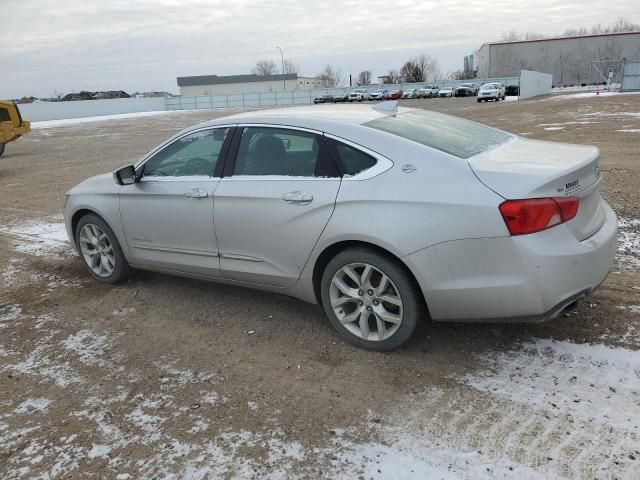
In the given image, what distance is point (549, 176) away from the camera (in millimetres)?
3057

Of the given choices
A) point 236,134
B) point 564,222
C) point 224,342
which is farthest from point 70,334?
point 564,222

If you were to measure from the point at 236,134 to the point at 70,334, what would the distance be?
210 cm

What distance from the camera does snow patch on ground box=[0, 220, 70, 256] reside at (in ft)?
21.7

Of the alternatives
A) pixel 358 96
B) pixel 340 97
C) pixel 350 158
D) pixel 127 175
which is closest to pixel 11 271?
pixel 127 175

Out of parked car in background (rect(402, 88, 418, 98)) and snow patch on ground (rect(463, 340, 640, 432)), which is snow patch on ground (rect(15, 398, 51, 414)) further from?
parked car in background (rect(402, 88, 418, 98))

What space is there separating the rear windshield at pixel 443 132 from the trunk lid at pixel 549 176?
0.50 ft

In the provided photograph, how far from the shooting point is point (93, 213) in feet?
17.1

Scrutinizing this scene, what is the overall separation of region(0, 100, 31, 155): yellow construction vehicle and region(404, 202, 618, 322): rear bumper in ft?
63.8

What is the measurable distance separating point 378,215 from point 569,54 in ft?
294

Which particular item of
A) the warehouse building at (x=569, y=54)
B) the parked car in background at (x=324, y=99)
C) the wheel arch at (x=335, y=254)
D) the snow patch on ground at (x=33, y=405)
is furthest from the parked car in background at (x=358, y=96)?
the snow patch on ground at (x=33, y=405)

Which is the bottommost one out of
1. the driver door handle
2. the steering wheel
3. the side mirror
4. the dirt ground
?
the dirt ground

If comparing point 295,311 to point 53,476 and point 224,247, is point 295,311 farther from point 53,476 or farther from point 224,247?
point 53,476

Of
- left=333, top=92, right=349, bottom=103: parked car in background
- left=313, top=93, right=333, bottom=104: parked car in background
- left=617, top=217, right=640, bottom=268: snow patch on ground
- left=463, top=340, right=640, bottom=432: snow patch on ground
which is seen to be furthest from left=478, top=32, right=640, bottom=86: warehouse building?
left=463, top=340, right=640, bottom=432: snow patch on ground

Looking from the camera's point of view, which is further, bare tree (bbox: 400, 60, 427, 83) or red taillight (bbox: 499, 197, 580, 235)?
bare tree (bbox: 400, 60, 427, 83)
